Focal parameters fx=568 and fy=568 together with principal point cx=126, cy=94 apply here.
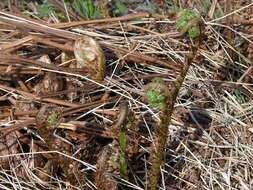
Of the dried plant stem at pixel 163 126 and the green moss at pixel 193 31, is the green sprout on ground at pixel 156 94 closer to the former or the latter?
the dried plant stem at pixel 163 126

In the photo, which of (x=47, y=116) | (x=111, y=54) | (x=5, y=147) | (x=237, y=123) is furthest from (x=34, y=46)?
(x=237, y=123)

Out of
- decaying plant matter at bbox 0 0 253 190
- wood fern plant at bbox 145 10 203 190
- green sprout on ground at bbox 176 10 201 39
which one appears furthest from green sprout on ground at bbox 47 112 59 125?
green sprout on ground at bbox 176 10 201 39

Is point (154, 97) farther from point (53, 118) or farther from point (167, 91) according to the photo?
point (53, 118)

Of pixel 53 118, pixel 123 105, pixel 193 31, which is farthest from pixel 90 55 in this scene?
pixel 193 31

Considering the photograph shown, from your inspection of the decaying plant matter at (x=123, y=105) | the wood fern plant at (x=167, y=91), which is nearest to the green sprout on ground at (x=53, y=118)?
the decaying plant matter at (x=123, y=105)

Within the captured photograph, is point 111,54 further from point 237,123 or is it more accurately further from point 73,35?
point 237,123

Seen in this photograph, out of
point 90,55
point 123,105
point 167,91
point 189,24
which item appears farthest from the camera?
point 90,55

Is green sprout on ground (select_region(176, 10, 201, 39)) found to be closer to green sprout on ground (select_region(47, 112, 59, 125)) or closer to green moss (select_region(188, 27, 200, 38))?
green moss (select_region(188, 27, 200, 38))

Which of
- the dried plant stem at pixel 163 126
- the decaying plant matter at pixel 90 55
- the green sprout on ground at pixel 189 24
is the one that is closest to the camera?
the green sprout on ground at pixel 189 24
